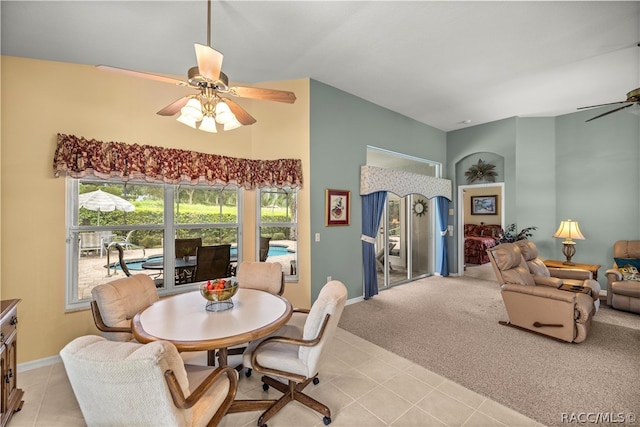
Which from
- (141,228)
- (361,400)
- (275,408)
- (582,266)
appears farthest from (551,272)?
(141,228)

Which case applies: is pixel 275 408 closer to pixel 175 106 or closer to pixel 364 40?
pixel 175 106

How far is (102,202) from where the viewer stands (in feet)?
9.96

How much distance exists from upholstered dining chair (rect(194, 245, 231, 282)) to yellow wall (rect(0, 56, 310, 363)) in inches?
45.1

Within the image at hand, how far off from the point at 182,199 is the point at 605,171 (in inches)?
266

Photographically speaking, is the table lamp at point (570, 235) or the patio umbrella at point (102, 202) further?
the table lamp at point (570, 235)

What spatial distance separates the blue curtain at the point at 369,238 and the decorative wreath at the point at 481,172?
2.79 meters

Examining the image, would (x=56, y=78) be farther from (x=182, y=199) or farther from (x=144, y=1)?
(x=182, y=199)

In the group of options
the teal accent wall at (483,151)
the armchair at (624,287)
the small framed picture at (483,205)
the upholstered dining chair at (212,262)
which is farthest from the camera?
the small framed picture at (483,205)

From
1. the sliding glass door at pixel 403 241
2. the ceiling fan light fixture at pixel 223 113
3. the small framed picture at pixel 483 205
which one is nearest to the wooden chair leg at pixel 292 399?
the ceiling fan light fixture at pixel 223 113

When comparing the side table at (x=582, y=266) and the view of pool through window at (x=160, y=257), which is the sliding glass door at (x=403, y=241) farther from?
the side table at (x=582, y=266)

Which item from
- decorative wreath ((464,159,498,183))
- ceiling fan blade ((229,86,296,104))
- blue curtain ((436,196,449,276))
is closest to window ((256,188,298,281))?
ceiling fan blade ((229,86,296,104))

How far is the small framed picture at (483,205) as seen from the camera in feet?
28.3

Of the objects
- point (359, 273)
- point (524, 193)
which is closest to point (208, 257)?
point (359, 273)

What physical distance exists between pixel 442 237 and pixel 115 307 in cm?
590
